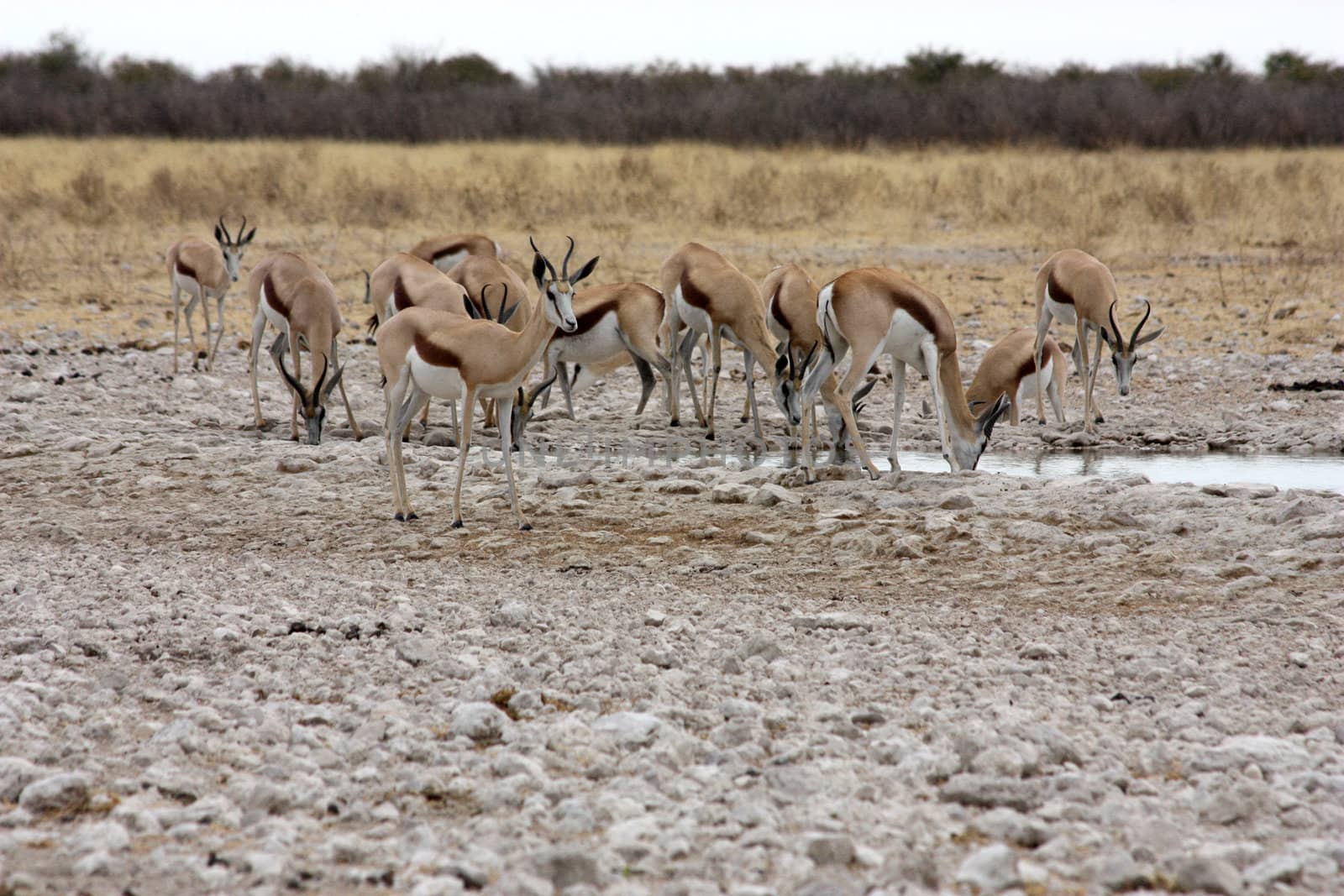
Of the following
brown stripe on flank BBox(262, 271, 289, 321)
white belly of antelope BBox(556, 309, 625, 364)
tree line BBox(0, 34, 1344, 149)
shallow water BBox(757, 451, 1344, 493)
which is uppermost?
tree line BBox(0, 34, 1344, 149)

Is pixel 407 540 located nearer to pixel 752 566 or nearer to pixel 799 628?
pixel 752 566

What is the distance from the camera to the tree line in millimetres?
28783

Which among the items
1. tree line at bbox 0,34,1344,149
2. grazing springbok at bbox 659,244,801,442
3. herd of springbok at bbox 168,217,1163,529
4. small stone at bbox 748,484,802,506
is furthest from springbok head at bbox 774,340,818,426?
tree line at bbox 0,34,1344,149

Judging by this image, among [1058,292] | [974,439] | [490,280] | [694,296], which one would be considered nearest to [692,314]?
[694,296]

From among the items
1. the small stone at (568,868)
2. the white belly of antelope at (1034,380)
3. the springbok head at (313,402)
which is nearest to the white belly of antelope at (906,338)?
the white belly of antelope at (1034,380)

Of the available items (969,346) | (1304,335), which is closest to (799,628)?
(969,346)

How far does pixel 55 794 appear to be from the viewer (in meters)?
3.25

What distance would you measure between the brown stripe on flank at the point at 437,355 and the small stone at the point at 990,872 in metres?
4.21

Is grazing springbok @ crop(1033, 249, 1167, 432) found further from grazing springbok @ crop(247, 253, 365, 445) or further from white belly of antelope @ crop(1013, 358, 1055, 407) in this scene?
grazing springbok @ crop(247, 253, 365, 445)

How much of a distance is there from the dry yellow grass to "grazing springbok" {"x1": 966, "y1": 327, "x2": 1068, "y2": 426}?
114 inches

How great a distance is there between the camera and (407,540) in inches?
248

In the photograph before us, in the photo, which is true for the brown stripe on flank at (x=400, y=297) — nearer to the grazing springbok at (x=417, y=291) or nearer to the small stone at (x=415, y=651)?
the grazing springbok at (x=417, y=291)

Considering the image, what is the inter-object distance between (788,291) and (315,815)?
262 inches

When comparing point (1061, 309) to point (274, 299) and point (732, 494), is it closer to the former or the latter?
point (732, 494)
